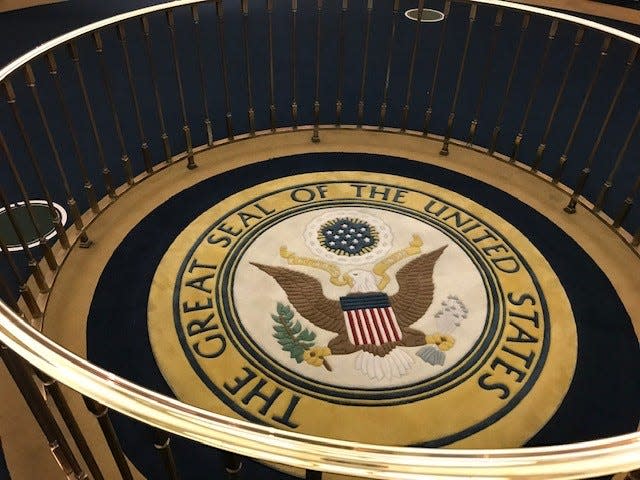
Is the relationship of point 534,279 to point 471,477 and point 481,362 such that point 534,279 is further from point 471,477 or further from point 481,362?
point 471,477

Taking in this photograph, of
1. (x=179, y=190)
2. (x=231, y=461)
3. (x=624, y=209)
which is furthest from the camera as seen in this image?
(x=179, y=190)

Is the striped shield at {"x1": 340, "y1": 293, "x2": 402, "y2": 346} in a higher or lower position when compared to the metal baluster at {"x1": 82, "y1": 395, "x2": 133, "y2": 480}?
lower

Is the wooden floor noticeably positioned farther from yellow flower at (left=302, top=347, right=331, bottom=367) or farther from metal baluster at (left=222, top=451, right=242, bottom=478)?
metal baluster at (left=222, top=451, right=242, bottom=478)

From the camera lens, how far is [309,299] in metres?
3.04

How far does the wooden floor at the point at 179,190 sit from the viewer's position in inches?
94.5

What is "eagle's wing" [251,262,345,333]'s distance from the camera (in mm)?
2916

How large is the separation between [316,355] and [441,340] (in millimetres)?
693

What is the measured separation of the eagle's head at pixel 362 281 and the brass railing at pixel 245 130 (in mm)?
1678

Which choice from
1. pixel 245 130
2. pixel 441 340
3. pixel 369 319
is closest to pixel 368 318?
pixel 369 319

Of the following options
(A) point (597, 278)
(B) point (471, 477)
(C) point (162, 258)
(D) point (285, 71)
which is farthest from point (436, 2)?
(B) point (471, 477)

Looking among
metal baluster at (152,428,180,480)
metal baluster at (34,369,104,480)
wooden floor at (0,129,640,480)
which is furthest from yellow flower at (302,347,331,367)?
metal baluster at (152,428,180,480)

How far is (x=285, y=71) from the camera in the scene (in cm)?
562

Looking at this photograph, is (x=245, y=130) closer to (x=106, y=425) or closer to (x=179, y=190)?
(x=179, y=190)

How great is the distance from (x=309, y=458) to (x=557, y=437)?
6.18 ft
